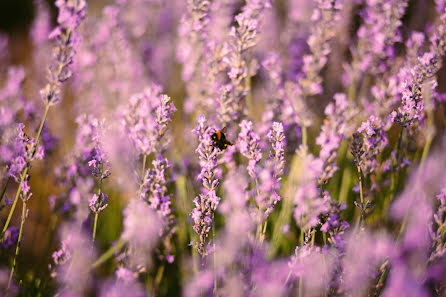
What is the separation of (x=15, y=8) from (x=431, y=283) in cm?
683

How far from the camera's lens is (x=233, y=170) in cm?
185

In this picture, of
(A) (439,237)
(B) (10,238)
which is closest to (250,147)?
(A) (439,237)

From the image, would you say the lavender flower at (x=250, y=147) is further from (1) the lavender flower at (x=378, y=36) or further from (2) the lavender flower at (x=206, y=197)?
(1) the lavender flower at (x=378, y=36)

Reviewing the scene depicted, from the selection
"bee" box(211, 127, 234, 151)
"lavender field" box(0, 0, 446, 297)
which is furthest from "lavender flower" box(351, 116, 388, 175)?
"bee" box(211, 127, 234, 151)

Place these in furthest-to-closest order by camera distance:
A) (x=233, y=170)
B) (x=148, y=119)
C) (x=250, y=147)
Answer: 1. (x=233, y=170)
2. (x=148, y=119)
3. (x=250, y=147)

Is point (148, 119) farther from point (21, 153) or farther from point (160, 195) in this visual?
point (21, 153)

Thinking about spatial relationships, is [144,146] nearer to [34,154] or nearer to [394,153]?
[34,154]

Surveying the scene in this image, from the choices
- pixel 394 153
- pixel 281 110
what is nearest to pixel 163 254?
pixel 281 110

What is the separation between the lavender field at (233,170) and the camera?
1.38 metres

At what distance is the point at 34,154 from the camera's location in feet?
4.85

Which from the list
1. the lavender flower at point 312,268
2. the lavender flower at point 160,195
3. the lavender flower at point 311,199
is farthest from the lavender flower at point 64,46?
the lavender flower at point 312,268

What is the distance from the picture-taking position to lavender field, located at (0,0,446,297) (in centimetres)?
138

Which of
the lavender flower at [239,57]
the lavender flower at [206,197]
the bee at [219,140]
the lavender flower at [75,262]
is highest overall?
the lavender flower at [239,57]

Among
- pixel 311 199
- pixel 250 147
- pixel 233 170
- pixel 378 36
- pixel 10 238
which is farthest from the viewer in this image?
pixel 378 36
